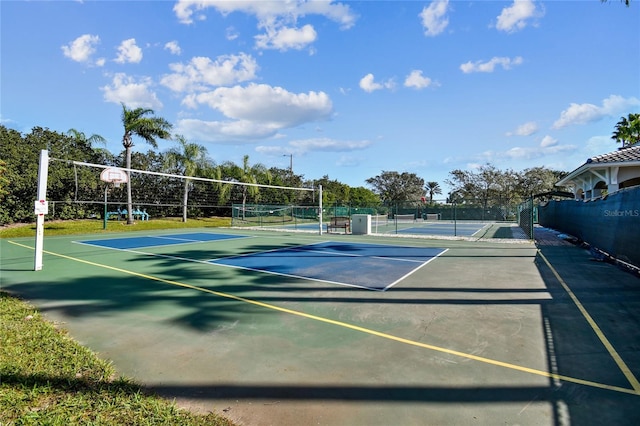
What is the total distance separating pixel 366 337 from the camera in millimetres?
4875

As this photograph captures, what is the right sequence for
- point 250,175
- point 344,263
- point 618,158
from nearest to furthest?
1. point 344,263
2. point 618,158
3. point 250,175

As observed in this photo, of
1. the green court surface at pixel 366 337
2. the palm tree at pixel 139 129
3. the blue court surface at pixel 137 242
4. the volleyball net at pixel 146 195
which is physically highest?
the palm tree at pixel 139 129

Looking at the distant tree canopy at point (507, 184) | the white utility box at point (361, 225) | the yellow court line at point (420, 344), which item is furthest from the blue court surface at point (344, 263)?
the distant tree canopy at point (507, 184)

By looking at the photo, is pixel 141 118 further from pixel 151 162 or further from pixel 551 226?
pixel 551 226

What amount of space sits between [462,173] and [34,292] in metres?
62.4

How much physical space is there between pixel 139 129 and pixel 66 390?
29.8 meters

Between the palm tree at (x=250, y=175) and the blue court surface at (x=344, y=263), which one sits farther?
Answer: the palm tree at (x=250, y=175)

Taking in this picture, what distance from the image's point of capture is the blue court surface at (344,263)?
8781 millimetres

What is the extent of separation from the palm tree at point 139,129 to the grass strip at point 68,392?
2572cm

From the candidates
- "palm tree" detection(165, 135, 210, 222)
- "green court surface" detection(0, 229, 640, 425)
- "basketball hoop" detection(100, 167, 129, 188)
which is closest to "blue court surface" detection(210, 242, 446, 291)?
"green court surface" detection(0, 229, 640, 425)

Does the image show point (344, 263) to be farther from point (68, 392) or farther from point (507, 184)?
point (507, 184)

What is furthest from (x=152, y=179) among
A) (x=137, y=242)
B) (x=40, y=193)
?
(x=40, y=193)

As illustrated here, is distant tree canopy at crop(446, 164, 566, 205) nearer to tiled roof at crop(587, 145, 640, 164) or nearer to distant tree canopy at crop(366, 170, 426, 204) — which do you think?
distant tree canopy at crop(366, 170, 426, 204)

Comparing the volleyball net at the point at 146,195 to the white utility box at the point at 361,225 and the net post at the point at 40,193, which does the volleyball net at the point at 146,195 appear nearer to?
the white utility box at the point at 361,225
